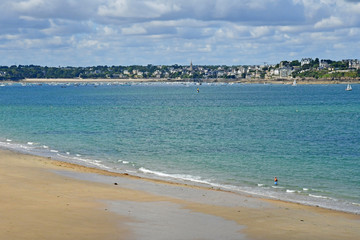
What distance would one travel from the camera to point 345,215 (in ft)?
73.9

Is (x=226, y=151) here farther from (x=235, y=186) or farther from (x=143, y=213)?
(x=143, y=213)

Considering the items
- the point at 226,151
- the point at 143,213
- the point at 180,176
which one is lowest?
the point at 226,151

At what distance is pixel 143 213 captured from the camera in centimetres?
2108

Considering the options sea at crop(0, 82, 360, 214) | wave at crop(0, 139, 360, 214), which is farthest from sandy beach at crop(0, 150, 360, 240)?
sea at crop(0, 82, 360, 214)

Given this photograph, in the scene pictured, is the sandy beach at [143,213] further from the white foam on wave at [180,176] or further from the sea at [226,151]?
the sea at [226,151]

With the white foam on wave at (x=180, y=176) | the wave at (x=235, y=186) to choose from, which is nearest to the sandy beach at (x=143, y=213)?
the wave at (x=235, y=186)

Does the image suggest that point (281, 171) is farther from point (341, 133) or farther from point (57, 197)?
point (341, 133)

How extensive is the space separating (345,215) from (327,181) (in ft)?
28.0

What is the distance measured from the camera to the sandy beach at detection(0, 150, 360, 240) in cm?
1795

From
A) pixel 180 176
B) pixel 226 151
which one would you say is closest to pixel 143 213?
pixel 180 176

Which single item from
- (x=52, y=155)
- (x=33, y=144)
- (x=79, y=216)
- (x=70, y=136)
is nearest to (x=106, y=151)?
(x=52, y=155)

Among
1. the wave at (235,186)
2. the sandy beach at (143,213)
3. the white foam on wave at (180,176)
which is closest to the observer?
the sandy beach at (143,213)

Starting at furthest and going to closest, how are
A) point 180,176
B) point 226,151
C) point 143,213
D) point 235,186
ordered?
point 226,151, point 180,176, point 235,186, point 143,213

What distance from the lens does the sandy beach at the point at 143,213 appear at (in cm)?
1795
